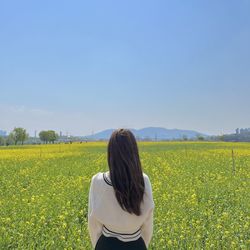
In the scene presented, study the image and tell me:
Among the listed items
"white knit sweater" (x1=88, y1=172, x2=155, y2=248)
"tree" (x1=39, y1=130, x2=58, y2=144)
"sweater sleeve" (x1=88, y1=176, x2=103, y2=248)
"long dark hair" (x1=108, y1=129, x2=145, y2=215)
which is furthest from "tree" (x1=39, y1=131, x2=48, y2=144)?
"long dark hair" (x1=108, y1=129, x2=145, y2=215)

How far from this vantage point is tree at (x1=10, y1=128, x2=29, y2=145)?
10780 cm

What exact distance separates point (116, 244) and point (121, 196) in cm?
42

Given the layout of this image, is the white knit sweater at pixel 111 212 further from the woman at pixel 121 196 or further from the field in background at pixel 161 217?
the field in background at pixel 161 217

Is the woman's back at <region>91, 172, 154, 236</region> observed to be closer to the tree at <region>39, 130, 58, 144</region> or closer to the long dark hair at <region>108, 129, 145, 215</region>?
the long dark hair at <region>108, 129, 145, 215</region>

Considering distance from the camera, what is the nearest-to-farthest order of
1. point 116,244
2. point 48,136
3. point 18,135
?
point 116,244 → point 18,135 → point 48,136

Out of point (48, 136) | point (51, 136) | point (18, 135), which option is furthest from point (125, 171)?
point (51, 136)

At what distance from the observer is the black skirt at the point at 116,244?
2809 millimetres

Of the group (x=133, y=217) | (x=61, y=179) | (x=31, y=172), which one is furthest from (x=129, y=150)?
(x=31, y=172)

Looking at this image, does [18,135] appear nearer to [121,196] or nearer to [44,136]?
[44,136]

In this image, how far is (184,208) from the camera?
25.7 ft

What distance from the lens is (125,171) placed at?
2705mm

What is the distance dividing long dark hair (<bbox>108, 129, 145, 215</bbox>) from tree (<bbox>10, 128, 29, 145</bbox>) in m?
110

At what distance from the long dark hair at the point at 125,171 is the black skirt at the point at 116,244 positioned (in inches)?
11.5

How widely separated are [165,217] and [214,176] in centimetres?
709
